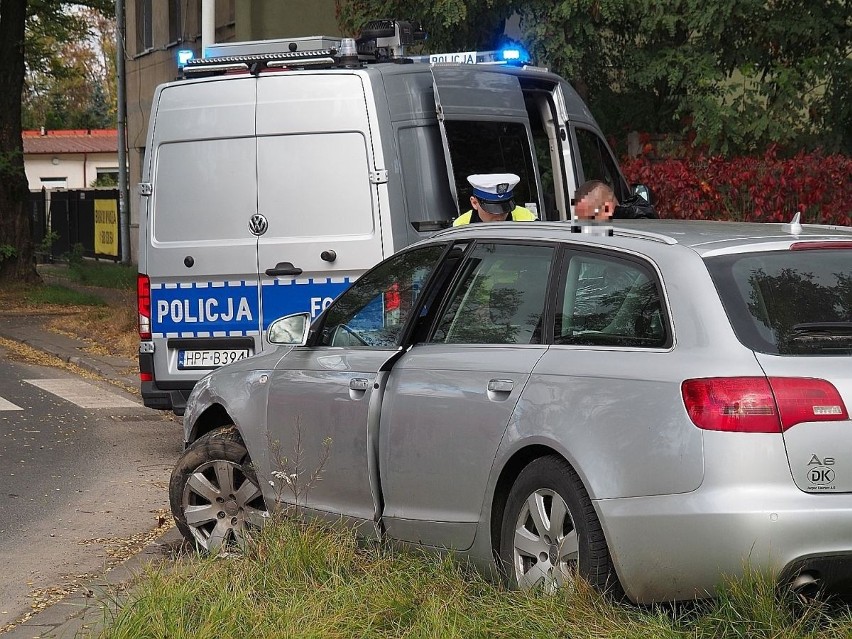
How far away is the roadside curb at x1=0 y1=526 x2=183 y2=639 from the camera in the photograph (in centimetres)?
519

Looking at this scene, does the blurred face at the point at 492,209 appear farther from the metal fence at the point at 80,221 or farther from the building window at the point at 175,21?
the metal fence at the point at 80,221

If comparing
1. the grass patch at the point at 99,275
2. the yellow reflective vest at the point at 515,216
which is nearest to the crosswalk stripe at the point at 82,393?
the yellow reflective vest at the point at 515,216

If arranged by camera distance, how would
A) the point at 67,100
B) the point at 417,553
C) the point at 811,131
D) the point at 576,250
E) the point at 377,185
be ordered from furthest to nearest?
the point at 67,100
the point at 811,131
the point at 377,185
the point at 417,553
the point at 576,250

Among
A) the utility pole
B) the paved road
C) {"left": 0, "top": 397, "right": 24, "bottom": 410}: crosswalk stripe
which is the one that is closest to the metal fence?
the utility pole

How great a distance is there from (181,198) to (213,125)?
0.55 metres

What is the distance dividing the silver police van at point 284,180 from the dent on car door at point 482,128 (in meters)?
0.01

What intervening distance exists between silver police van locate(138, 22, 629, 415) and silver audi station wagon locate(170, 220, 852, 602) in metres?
2.76

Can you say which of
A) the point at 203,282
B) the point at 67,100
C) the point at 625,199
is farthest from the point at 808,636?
the point at 67,100

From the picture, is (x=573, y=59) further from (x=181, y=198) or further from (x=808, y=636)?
(x=808, y=636)

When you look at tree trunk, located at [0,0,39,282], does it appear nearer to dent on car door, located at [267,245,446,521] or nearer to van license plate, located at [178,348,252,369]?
van license plate, located at [178,348,252,369]

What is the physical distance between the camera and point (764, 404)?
4.36m

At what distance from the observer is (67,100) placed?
79.4 m

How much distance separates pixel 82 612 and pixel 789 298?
2.87 meters

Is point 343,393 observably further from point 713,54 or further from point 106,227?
point 106,227
